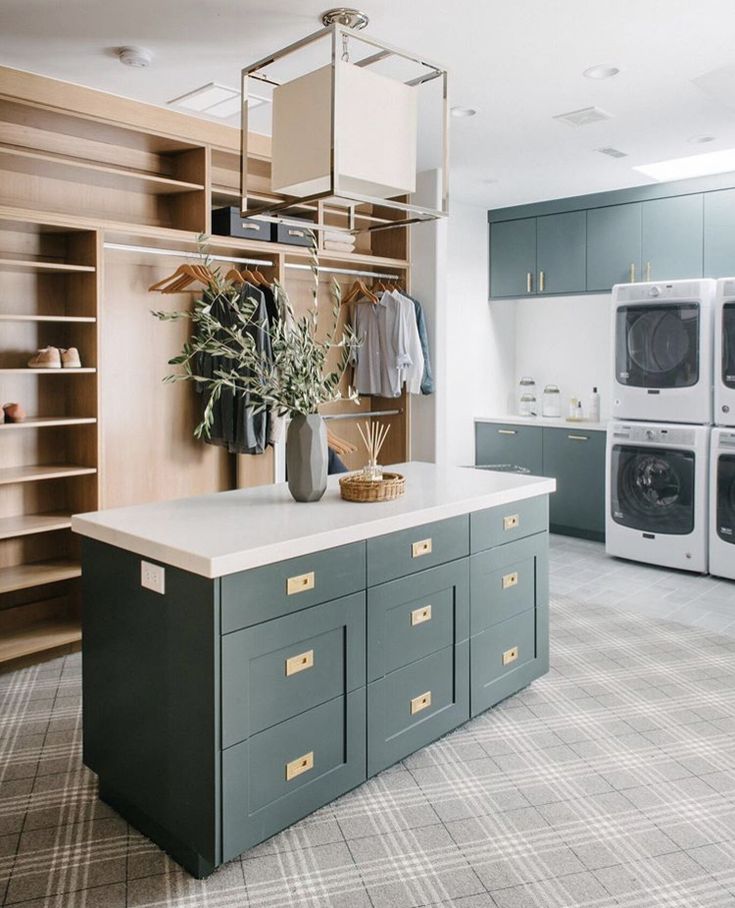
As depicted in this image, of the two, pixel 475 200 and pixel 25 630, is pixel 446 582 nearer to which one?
pixel 25 630

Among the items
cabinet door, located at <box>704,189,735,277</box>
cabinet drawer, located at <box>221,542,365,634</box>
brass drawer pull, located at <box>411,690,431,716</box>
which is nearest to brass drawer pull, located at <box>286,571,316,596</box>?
cabinet drawer, located at <box>221,542,365,634</box>

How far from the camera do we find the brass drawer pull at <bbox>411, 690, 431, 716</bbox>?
2523 mm

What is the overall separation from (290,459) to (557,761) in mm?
1356

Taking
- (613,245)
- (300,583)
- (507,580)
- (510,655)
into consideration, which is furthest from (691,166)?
(300,583)

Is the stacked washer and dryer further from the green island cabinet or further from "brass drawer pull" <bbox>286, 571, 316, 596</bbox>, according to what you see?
"brass drawer pull" <bbox>286, 571, 316, 596</bbox>

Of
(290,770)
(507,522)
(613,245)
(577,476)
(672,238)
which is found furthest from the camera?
(577,476)

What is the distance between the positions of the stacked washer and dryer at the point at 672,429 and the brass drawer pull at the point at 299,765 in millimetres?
3456

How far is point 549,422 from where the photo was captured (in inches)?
230

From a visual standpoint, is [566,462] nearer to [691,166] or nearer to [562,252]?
[562,252]

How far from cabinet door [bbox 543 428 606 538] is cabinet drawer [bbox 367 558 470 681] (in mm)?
3188

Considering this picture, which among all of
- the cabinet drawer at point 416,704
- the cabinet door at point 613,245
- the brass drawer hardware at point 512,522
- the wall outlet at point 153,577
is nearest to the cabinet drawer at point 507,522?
the brass drawer hardware at point 512,522

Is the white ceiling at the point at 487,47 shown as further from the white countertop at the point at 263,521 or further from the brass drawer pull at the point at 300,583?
the brass drawer pull at the point at 300,583

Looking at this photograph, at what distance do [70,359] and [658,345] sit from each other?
351cm

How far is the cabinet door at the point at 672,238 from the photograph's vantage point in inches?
200
